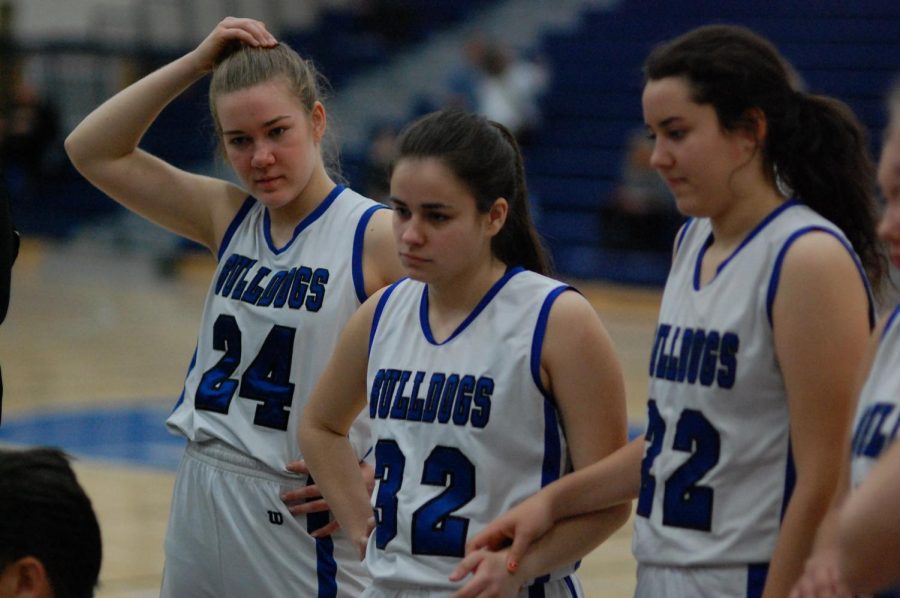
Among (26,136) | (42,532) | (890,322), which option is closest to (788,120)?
(890,322)

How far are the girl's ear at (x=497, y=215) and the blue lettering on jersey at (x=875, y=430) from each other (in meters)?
0.90

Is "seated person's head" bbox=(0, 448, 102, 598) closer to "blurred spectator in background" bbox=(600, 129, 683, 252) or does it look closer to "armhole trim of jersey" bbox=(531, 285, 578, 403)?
"armhole trim of jersey" bbox=(531, 285, 578, 403)

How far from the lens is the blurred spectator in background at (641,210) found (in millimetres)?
13562

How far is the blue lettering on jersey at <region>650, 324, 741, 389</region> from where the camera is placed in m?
2.49

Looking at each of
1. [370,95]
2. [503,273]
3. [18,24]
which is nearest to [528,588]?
[503,273]

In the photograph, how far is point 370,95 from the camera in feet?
61.8

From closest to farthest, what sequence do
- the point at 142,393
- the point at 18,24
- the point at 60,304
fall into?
1. the point at 142,393
2. the point at 60,304
3. the point at 18,24

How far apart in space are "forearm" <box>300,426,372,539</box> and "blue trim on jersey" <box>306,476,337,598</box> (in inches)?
8.2

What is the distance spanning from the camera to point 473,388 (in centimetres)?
276

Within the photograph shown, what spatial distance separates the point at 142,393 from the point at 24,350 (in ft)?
8.05

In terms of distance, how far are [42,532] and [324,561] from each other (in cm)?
117

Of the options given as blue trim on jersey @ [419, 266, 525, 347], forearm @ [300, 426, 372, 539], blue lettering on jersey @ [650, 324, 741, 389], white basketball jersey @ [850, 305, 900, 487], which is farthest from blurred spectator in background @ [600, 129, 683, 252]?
white basketball jersey @ [850, 305, 900, 487]

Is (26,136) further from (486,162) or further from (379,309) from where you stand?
(486,162)

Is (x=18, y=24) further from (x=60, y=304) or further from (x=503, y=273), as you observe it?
(x=503, y=273)
